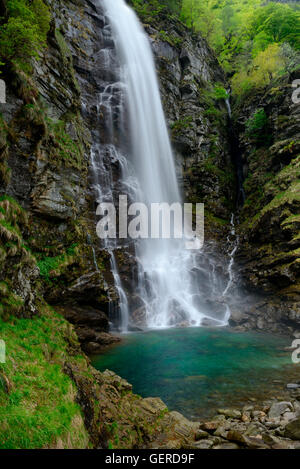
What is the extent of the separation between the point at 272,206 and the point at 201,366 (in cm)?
1284

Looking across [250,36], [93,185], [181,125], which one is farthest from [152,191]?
[250,36]

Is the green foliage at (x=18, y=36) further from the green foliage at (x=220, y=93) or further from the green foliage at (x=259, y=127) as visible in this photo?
the green foliage at (x=220, y=93)

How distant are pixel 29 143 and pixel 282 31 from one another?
3213 centimetres

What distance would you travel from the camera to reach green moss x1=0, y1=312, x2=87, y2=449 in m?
2.95

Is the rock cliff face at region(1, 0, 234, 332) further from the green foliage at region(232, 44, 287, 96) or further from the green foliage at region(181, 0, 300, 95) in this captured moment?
the green foliage at region(181, 0, 300, 95)

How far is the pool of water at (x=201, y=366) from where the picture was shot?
715 centimetres

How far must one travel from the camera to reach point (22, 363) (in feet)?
14.0

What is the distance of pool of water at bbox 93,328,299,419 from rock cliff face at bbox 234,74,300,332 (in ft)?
9.01

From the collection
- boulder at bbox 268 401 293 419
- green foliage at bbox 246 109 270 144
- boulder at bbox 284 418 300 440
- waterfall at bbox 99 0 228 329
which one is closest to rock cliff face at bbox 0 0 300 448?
green foliage at bbox 246 109 270 144

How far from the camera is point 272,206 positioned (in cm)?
1838

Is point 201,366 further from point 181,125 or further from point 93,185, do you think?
point 181,125

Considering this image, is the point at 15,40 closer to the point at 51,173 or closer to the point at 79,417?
the point at 51,173

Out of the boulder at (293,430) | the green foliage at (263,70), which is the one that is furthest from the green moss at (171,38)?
the boulder at (293,430)

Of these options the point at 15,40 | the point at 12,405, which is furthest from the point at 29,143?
the point at 12,405
